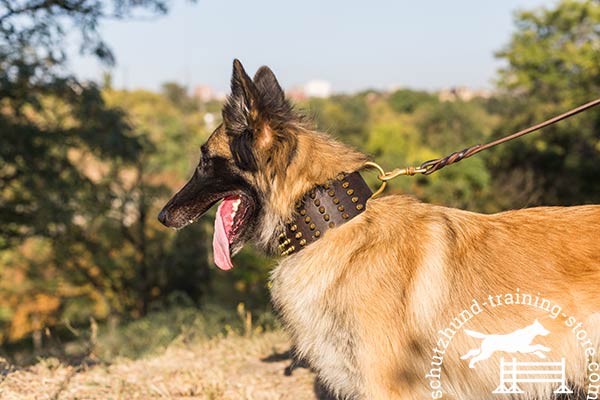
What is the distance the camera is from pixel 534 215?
3137 mm

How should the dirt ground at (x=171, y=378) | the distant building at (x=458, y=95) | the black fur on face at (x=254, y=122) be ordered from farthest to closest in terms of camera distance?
the distant building at (x=458, y=95)
the dirt ground at (x=171, y=378)
the black fur on face at (x=254, y=122)

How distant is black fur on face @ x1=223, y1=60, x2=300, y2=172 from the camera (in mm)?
3035

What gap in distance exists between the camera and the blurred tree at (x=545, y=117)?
28625mm

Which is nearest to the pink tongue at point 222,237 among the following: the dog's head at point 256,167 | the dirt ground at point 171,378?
the dog's head at point 256,167

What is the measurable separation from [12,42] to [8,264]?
45.3 feet

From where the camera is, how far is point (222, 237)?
332cm

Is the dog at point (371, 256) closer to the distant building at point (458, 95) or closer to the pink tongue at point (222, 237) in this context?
the pink tongue at point (222, 237)

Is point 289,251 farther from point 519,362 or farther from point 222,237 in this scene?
point 519,362

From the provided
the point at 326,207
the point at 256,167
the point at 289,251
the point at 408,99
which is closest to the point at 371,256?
the point at 326,207

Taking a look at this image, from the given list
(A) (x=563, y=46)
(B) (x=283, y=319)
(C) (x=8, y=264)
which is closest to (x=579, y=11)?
(A) (x=563, y=46)

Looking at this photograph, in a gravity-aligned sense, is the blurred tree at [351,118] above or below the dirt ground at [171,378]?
above

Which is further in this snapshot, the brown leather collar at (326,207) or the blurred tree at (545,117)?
the blurred tree at (545,117)

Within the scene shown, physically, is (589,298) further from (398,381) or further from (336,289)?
(336,289)

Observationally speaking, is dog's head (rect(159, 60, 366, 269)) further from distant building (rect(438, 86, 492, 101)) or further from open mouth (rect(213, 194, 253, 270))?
distant building (rect(438, 86, 492, 101))
